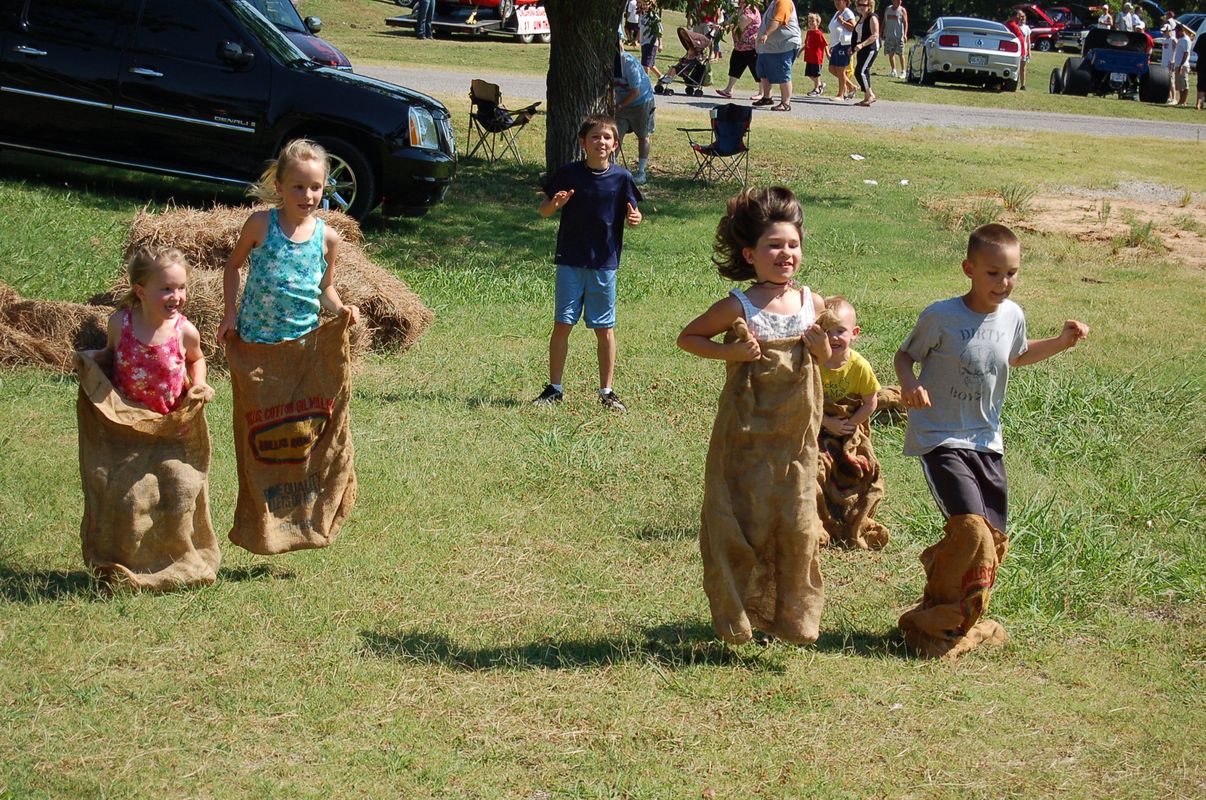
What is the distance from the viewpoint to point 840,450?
6.27 metres

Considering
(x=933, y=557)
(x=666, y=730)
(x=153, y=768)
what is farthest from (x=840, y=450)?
(x=153, y=768)

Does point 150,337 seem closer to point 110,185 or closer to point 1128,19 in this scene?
point 110,185

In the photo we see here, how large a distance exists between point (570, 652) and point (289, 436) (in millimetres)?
1546

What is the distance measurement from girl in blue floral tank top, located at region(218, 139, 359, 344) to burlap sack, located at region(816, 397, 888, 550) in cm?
240

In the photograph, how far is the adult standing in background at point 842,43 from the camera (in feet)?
89.5

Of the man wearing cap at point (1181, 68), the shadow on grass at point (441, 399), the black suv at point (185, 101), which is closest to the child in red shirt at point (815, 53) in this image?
the man wearing cap at point (1181, 68)

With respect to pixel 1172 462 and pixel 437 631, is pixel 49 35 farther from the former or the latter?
pixel 1172 462

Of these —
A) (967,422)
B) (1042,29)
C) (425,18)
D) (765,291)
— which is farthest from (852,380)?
(1042,29)

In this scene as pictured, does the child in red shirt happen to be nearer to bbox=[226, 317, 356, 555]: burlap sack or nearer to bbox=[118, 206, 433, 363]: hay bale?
bbox=[118, 206, 433, 363]: hay bale

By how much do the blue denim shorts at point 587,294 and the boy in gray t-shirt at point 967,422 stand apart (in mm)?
3074

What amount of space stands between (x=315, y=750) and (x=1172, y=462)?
18.9ft

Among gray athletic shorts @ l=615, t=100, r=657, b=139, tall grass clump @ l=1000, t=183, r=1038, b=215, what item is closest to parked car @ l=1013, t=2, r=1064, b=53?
tall grass clump @ l=1000, t=183, r=1038, b=215

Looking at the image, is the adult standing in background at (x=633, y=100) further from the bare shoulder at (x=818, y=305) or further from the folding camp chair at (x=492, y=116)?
the bare shoulder at (x=818, y=305)

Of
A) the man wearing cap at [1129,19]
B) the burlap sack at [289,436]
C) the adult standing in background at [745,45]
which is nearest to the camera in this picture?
the burlap sack at [289,436]
